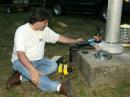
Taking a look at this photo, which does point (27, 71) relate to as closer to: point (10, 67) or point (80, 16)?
point (10, 67)

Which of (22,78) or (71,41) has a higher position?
(71,41)

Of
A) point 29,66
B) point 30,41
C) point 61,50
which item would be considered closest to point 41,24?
point 30,41

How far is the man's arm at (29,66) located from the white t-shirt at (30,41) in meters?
0.11

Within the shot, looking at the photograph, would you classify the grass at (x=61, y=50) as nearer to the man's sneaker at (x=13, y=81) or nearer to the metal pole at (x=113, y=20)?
the man's sneaker at (x=13, y=81)

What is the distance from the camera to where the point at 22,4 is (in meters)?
17.6

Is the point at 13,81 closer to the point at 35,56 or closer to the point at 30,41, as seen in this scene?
the point at 35,56

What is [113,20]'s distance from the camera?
6.47 m

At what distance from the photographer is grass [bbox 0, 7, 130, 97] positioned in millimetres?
5871

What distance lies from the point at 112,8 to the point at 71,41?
100 centimetres

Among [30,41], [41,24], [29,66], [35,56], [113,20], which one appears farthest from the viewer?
[113,20]

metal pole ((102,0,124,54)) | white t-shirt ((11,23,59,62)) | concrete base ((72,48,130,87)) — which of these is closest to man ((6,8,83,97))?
white t-shirt ((11,23,59,62))

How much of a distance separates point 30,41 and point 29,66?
679 millimetres

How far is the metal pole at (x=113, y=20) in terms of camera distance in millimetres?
6418

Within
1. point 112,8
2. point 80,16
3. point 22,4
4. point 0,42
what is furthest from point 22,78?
point 22,4
